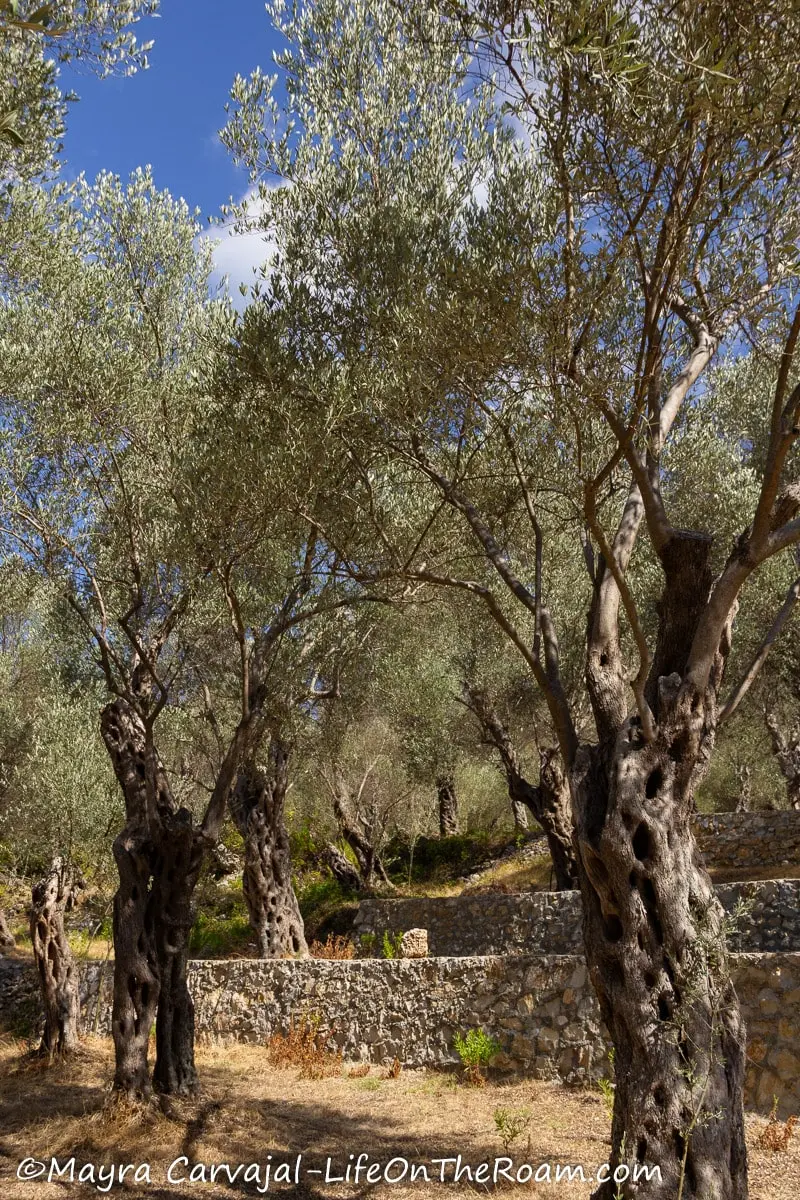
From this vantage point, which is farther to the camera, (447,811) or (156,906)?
(447,811)

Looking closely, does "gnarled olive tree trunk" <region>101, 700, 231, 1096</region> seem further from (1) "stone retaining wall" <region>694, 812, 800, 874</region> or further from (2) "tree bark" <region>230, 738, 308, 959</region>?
(1) "stone retaining wall" <region>694, 812, 800, 874</region>

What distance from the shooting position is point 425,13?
8.37 metres

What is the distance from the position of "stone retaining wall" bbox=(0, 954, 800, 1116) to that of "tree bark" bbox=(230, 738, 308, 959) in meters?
2.88

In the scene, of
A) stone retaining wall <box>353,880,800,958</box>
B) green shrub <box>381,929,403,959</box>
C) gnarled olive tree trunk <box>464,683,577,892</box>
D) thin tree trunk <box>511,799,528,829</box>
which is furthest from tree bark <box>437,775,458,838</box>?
green shrub <box>381,929,403,959</box>

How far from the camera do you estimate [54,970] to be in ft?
43.4

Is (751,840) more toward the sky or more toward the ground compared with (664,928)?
more toward the sky

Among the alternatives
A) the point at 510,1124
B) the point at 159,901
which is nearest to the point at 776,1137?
the point at 510,1124

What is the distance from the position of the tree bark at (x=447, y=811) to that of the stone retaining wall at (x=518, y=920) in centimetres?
967

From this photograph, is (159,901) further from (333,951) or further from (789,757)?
(789,757)

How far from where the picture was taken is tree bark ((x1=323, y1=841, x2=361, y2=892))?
24469mm

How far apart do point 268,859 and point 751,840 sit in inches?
384

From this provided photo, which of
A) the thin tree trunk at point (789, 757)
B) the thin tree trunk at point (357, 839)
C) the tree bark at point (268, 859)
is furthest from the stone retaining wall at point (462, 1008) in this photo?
the thin tree trunk at point (789, 757)

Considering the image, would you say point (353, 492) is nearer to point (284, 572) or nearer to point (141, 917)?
point (284, 572)

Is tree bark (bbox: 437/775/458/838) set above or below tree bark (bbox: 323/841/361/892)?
above
